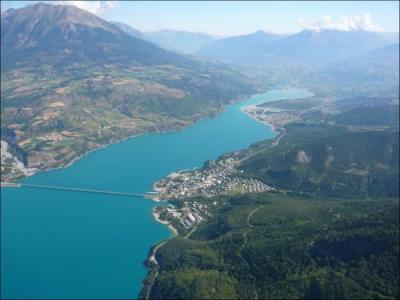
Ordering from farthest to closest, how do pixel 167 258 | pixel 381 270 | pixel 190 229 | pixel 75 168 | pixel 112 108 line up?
pixel 112 108 → pixel 75 168 → pixel 190 229 → pixel 167 258 → pixel 381 270

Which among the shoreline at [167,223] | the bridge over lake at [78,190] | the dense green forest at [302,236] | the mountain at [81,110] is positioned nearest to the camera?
the dense green forest at [302,236]

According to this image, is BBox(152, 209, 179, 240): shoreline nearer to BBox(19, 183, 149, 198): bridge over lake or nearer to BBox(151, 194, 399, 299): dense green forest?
BBox(151, 194, 399, 299): dense green forest

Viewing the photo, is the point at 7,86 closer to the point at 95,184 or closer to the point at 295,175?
the point at 95,184

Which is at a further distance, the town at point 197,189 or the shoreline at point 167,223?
the town at point 197,189

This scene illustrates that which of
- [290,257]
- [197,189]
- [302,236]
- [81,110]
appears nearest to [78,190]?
[197,189]

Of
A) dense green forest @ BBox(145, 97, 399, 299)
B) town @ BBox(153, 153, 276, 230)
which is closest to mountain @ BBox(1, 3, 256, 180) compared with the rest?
town @ BBox(153, 153, 276, 230)

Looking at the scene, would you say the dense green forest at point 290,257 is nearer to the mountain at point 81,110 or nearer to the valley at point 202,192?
the valley at point 202,192

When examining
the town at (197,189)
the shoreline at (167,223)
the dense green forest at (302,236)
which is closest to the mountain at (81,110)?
the town at (197,189)

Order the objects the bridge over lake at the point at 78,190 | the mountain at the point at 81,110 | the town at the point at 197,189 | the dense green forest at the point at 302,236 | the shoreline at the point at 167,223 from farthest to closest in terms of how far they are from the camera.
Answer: the mountain at the point at 81,110 → the bridge over lake at the point at 78,190 → the town at the point at 197,189 → the shoreline at the point at 167,223 → the dense green forest at the point at 302,236

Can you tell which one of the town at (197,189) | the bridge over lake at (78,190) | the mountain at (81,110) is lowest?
the bridge over lake at (78,190)

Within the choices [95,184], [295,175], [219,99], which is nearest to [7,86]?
[219,99]

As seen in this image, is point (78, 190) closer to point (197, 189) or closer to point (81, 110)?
point (197, 189)
